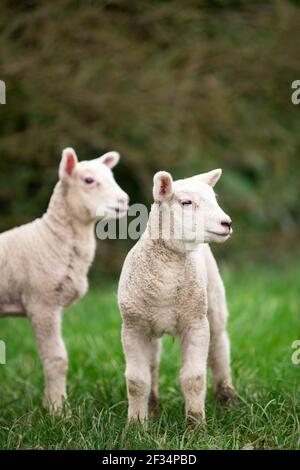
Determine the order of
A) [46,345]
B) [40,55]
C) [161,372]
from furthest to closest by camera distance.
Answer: [40,55] → [161,372] → [46,345]

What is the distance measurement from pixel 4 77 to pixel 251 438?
3.97m

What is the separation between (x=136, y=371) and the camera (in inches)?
148

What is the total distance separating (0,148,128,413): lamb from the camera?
4145 mm

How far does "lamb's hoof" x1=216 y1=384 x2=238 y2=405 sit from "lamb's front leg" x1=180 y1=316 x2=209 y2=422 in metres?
0.54

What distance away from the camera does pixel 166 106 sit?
751 centimetres

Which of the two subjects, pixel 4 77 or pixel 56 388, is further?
pixel 4 77

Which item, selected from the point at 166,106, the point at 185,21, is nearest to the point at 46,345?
the point at 166,106

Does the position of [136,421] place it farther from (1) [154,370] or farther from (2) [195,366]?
(1) [154,370]

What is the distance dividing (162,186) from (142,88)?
3945mm

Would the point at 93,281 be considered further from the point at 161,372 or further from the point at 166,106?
the point at 161,372

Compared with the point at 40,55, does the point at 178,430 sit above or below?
below

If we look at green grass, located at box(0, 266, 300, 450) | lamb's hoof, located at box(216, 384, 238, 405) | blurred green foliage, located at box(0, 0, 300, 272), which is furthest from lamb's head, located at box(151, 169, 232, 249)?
blurred green foliage, located at box(0, 0, 300, 272)

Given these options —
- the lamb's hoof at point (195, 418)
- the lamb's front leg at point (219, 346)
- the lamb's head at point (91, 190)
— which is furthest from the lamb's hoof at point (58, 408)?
the lamb's head at point (91, 190)
